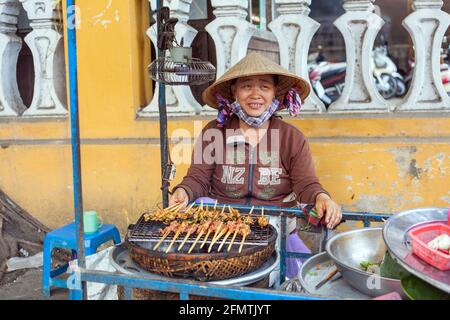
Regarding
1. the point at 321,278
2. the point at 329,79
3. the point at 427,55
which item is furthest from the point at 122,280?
the point at 329,79

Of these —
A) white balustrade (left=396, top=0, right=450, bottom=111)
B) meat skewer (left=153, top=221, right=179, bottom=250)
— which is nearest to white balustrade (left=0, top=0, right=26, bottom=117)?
meat skewer (left=153, top=221, right=179, bottom=250)

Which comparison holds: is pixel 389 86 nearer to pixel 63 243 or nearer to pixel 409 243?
pixel 63 243

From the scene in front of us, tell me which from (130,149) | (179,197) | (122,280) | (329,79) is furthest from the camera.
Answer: (329,79)

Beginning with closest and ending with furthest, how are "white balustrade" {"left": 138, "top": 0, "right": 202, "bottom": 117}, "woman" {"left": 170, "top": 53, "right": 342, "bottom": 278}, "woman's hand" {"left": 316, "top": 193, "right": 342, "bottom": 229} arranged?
"woman's hand" {"left": 316, "top": 193, "right": 342, "bottom": 229}
"woman" {"left": 170, "top": 53, "right": 342, "bottom": 278}
"white balustrade" {"left": 138, "top": 0, "right": 202, "bottom": 117}

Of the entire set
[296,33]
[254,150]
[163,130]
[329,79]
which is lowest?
[254,150]

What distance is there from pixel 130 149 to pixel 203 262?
8.07 ft

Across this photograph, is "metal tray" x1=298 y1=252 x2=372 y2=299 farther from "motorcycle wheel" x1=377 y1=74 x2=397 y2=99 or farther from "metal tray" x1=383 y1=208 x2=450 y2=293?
"motorcycle wheel" x1=377 y1=74 x2=397 y2=99

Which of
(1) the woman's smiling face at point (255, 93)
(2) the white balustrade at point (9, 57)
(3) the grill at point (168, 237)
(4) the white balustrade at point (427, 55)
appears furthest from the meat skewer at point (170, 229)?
(2) the white balustrade at point (9, 57)

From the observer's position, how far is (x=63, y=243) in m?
3.39

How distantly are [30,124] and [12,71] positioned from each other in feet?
1.58

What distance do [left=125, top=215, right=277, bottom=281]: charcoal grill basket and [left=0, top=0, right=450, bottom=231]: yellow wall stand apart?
1837 mm

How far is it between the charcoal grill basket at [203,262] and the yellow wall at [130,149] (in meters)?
1.84

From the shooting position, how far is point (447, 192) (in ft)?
11.3

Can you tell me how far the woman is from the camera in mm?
2963
